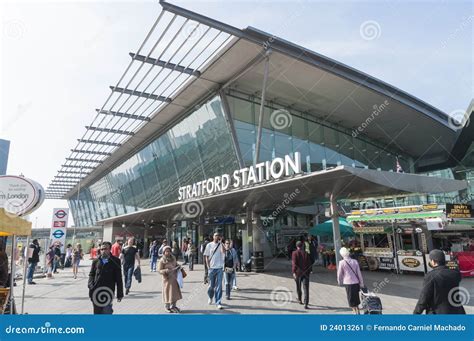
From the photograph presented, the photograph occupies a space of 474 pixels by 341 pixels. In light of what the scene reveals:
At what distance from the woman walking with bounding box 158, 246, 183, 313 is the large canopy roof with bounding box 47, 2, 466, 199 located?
27.5 ft

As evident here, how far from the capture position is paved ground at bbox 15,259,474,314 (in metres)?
7.84

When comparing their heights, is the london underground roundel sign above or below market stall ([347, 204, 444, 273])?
above

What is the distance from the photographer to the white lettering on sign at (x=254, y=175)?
38.3 ft

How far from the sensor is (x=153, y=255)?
683 inches

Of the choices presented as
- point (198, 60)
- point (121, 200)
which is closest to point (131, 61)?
point (198, 60)

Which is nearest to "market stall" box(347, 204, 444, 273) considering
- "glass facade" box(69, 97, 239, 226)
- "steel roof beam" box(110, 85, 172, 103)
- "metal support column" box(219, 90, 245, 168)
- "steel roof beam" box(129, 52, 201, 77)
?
"metal support column" box(219, 90, 245, 168)

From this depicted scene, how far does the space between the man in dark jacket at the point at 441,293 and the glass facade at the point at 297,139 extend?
1460cm

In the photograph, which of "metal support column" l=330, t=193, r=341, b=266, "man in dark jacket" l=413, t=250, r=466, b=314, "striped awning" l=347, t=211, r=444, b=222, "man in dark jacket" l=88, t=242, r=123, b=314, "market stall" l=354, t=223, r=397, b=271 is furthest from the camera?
"market stall" l=354, t=223, r=397, b=271

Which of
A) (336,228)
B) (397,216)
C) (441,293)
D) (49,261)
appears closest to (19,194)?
(441,293)

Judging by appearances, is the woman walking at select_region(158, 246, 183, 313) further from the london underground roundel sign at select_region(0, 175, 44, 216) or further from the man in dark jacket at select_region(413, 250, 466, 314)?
the man in dark jacket at select_region(413, 250, 466, 314)

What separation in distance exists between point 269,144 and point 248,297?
11.7 meters

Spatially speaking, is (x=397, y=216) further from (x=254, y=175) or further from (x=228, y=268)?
(x=228, y=268)

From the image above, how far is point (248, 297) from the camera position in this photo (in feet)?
30.6

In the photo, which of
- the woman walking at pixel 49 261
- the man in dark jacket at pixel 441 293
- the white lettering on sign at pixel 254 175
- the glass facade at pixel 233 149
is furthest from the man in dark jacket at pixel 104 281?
the glass facade at pixel 233 149
